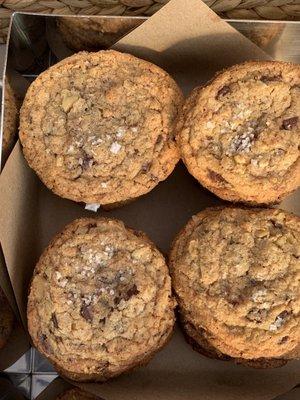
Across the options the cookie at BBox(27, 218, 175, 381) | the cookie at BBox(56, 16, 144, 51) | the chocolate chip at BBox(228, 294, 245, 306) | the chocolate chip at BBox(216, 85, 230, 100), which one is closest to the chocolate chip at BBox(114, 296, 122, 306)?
the cookie at BBox(27, 218, 175, 381)

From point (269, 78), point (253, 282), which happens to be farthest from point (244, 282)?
point (269, 78)

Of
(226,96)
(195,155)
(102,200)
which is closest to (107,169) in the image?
(102,200)

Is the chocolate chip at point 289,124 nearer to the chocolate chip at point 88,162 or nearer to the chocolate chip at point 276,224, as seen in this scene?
the chocolate chip at point 276,224

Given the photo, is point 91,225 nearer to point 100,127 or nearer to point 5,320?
point 100,127

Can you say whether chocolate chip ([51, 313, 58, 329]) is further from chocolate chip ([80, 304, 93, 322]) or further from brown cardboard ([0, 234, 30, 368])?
brown cardboard ([0, 234, 30, 368])

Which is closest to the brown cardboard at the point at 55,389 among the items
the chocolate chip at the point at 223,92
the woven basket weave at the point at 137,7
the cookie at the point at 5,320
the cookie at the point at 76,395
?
the cookie at the point at 76,395
